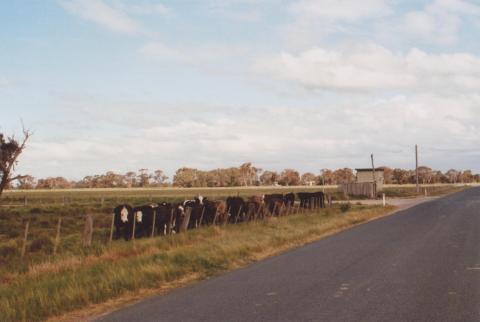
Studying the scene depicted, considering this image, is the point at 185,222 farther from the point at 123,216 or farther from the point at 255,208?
the point at 255,208

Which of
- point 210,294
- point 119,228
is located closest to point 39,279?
point 210,294

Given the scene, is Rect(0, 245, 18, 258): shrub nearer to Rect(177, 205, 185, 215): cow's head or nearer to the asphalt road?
Rect(177, 205, 185, 215): cow's head

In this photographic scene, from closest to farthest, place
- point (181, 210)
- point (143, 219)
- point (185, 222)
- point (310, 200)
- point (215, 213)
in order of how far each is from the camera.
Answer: point (143, 219), point (185, 222), point (181, 210), point (215, 213), point (310, 200)

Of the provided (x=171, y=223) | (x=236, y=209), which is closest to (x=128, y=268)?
(x=171, y=223)

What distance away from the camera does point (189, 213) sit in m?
22.8

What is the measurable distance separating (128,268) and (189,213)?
1055 cm

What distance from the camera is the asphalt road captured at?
7828 mm

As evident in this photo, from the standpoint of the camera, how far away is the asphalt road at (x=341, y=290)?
25.7ft

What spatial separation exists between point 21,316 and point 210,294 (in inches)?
126

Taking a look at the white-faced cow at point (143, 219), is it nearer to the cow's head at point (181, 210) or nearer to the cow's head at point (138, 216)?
the cow's head at point (138, 216)

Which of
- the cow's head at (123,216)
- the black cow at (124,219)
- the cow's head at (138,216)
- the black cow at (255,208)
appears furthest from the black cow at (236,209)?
the cow's head at (123,216)

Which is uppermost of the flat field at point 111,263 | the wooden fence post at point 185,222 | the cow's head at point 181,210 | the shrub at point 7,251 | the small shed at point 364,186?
the small shed at point 364,186

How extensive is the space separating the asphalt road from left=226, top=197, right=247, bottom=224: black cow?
40.3ft

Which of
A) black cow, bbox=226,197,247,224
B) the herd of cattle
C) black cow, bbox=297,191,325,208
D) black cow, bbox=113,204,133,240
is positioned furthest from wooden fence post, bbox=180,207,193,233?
black cow, bbox=297,191,325,208
